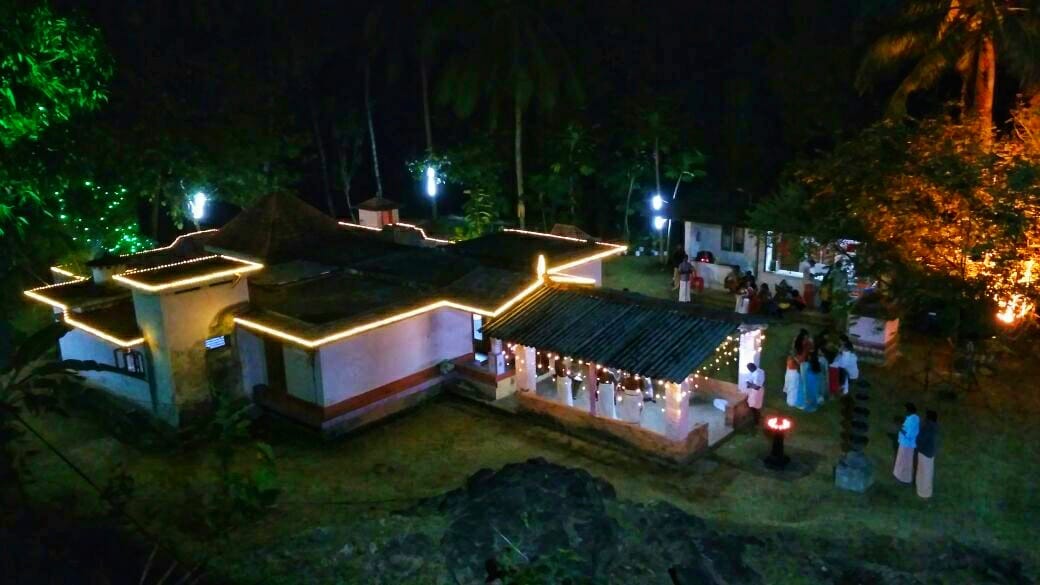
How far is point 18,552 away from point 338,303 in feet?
35.8

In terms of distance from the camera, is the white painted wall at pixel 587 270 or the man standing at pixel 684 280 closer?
the white painted wall at pixel 587 270

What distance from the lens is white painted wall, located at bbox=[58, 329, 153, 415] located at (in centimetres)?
1798

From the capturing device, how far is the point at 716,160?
117 feet

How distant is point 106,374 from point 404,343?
7.26 metres

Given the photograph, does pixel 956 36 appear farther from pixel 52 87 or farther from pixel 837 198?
pixel 52 87

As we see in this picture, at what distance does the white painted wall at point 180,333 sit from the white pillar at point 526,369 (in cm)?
641

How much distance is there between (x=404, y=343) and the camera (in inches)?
726

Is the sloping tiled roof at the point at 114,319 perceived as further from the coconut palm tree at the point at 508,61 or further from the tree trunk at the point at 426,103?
the tree trunk at the point at 426,103

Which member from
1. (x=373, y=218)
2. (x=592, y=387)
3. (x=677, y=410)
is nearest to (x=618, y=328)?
(x=592, y=387)

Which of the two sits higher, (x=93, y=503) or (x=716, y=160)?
(x=716, y=160)

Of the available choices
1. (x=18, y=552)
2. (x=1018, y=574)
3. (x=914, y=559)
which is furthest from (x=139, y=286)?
(x=1018, y=574)

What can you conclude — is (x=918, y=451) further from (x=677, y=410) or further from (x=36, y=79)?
(x=36, y=79)

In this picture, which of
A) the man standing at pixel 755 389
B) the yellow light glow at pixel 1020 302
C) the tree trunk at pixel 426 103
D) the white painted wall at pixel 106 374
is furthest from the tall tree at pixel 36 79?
the tree trunk at pixel 426 103

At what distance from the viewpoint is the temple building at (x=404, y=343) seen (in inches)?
629
